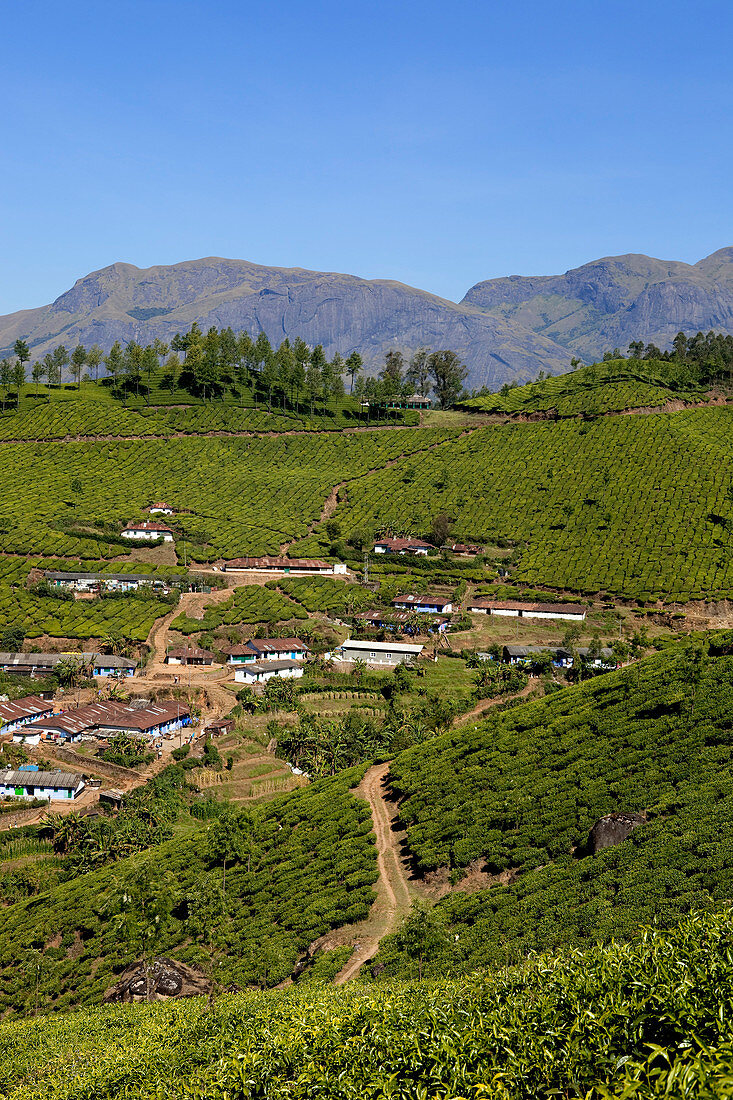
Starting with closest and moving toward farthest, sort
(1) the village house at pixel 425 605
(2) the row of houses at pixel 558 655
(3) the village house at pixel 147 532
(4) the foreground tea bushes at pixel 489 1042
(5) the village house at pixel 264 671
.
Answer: (4) the foreground tea bushes at pixel 489 1042 < (2) the row of houses at pixel 558 655 < (5) the village house at pixel 264 671 < (1) the village house at pixel 425 605 < (3) the village house at pixel 147 532

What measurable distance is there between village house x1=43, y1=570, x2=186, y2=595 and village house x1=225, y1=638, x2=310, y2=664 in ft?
50.7

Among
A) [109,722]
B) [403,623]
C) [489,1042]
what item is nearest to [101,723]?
[109,722]

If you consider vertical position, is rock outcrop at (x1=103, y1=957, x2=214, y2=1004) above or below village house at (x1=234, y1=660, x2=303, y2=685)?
below

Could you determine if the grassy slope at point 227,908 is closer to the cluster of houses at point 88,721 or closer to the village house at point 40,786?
the village house at point 40,786

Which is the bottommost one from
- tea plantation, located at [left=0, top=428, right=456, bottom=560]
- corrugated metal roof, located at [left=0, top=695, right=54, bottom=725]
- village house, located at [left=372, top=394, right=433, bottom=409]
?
corrugated metal roof, located at [left=0, top=695, right=54, bottom=725]

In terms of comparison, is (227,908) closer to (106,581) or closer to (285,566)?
(106,581)

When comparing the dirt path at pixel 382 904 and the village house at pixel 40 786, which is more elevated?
the dirt path at pixel 382 904

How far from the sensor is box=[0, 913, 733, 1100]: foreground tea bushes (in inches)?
562

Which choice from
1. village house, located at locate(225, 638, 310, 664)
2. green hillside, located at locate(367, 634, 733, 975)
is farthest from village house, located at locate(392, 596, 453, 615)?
green hillside, located at locate(367, 634, 733, 975)

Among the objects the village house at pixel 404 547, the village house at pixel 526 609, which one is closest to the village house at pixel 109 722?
the village house at pixel 526 609

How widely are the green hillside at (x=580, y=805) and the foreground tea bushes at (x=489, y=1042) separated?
8063 mm

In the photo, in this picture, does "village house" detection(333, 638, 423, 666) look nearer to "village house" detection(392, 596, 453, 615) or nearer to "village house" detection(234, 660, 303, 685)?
"village house" detection(234, 660, 303, 685)

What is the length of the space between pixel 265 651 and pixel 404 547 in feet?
95.3

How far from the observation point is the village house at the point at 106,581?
87.1 m
